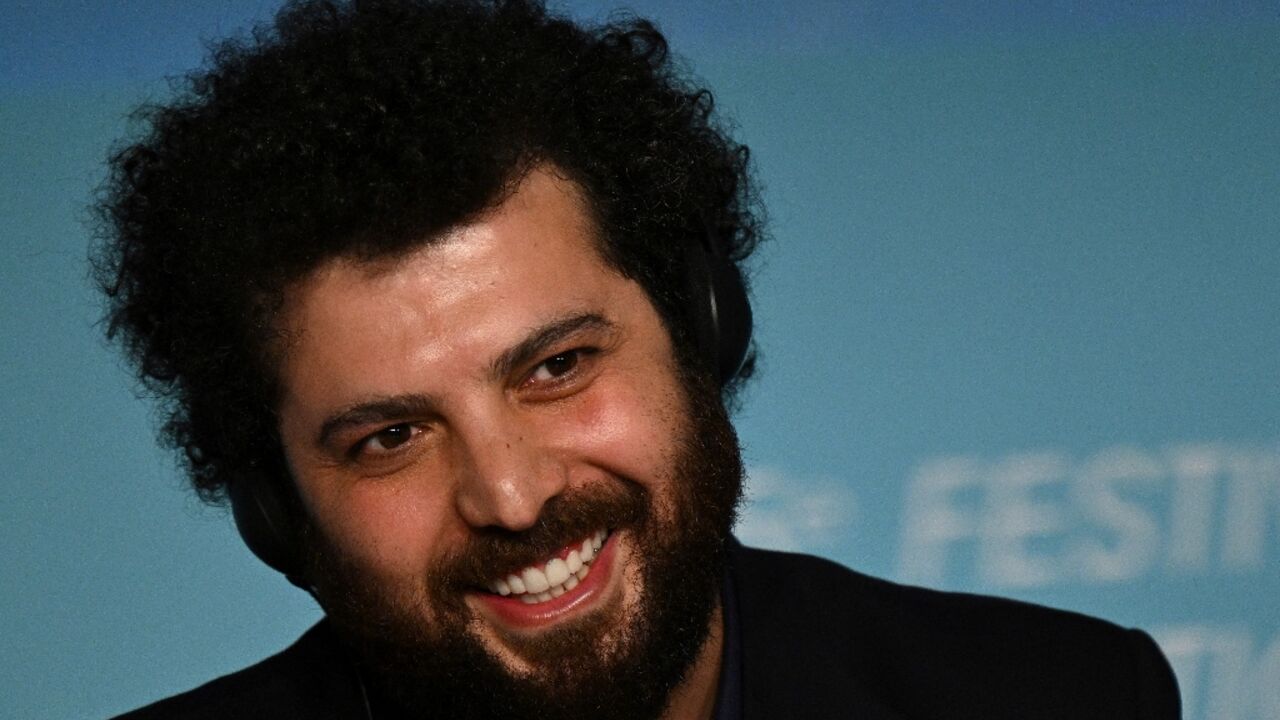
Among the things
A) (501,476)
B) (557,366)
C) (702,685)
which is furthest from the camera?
(702,685)

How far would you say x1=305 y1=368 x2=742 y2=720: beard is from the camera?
1870mm

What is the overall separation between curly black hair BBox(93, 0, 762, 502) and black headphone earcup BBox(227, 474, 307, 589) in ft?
0.08

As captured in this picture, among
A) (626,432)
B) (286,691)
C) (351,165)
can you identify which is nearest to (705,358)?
(626,432)

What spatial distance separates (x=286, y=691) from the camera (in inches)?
88.7

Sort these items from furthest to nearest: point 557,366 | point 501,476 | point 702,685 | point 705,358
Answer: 1. point 702,685
2. point 705,358
3. point 557,366
4. point 501,476

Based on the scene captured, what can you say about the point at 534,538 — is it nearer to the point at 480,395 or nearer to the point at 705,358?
the point at 480,395

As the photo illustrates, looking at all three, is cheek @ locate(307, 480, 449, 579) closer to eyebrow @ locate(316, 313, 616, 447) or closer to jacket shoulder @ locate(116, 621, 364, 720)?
eyebrow @ locate(316, 313, 616, 447)

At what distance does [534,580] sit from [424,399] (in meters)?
0.24

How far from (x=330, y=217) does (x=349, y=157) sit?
0.09 m

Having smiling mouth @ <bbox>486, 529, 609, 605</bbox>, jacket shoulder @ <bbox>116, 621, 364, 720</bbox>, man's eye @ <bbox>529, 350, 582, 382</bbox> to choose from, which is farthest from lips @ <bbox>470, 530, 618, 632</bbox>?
Answer: jacket shoulder @ <bbox>116, 621, 364, 720</bbox>

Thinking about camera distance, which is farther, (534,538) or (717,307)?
(717,307)

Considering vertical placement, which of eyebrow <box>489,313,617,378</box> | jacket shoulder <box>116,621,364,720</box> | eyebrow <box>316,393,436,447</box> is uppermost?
eyebrow <box>489,313,617,378</box>

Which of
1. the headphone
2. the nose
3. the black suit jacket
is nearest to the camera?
the nose

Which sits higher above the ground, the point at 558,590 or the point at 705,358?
the point at 705,358
